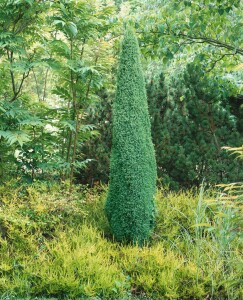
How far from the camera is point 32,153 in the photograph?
531cm

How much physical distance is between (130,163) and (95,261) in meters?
1.14

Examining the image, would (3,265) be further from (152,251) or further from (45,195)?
(152,251)

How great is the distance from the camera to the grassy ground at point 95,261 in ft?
11.6

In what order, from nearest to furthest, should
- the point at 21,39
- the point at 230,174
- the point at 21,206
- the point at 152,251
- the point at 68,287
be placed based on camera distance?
the point at 68,287 → the point at 152,251 → the point at 21,206 → the point at 21,39 → the point at 230,174

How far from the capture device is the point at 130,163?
4.36 meters

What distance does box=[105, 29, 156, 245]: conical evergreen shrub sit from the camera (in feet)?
14.2

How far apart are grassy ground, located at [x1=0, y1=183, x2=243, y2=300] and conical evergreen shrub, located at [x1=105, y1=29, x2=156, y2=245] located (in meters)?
0.24

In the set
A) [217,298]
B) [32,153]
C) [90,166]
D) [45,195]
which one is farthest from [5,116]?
[217,298]

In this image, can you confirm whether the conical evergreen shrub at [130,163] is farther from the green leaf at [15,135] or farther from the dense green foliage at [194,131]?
the dense green foliage at [194,131]

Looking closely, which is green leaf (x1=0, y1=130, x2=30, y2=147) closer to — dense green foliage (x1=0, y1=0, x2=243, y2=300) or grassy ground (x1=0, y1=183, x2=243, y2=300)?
dense green foliage (x1=0, y1=0, x2=243, y2=300)

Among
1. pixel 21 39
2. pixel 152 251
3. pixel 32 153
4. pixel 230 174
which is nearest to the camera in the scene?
pixel 152 251

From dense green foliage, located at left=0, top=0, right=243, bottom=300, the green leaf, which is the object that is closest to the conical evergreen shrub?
dense green foliage, located at left=0, top=0, right=243, bottom=300

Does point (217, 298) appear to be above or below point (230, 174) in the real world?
below

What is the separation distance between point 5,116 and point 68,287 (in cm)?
235
